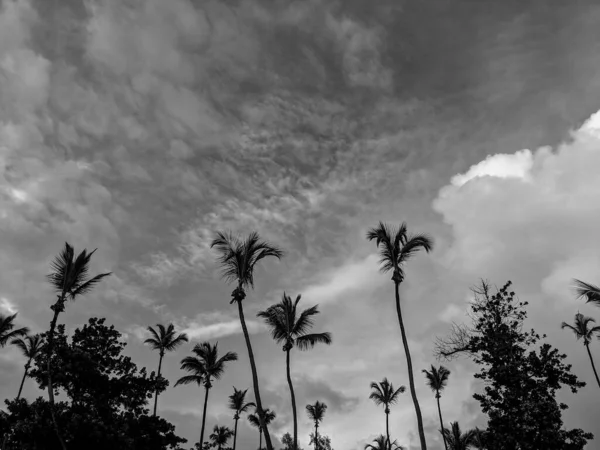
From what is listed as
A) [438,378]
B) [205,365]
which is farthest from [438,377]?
[205,365]

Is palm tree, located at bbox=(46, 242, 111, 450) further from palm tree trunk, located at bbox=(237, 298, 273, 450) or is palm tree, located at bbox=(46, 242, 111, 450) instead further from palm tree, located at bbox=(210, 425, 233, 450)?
palm tree, located at bbox=(210, 425, 233, 450)

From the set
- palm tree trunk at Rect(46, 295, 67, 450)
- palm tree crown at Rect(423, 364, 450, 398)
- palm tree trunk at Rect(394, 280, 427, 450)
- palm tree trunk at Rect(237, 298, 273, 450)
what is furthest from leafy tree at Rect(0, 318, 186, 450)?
palm tree crown at Rect(423, 364, 450, 398)

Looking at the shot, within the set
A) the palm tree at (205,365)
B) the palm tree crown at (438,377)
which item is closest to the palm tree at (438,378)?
the palm tree crown at (438,377)

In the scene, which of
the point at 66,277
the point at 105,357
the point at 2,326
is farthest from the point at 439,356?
the point at 2,326

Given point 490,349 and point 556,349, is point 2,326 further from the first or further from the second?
point 556,349

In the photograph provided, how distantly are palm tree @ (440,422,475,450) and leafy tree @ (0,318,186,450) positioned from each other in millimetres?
43422

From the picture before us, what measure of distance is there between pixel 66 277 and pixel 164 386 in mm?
8857

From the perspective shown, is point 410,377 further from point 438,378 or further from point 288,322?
point 438,378

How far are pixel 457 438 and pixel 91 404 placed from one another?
50.2 m

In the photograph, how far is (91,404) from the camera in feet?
79.6

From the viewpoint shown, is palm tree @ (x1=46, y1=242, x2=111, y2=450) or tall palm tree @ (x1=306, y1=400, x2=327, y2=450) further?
tall palm tree @ (x1=306, y1=400, x2=327, y2=450)

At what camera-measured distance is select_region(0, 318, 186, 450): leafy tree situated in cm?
2189

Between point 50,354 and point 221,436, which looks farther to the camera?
point 221,436

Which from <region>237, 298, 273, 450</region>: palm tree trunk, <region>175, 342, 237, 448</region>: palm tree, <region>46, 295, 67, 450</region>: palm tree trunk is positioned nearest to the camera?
<region>46, 295, 67, 450</region>: palm tree trunk
